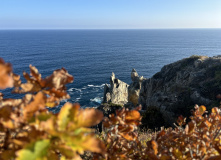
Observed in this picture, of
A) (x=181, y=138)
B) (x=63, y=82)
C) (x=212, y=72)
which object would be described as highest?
(x=63, y=82)

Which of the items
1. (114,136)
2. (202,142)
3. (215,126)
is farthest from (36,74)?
(215,126)

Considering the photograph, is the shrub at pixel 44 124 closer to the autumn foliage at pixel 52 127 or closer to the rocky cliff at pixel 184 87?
the autumn foliage at pixel 52 127

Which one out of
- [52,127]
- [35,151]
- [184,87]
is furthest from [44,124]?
[184,87]

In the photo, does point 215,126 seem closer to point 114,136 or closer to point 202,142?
point 202,142

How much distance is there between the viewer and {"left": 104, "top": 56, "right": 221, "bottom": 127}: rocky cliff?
18031mm

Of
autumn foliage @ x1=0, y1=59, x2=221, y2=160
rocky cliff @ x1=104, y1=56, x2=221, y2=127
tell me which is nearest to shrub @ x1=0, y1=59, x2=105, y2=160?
autumn foliage @ x1=0, y1=59, x2=221, y2=160

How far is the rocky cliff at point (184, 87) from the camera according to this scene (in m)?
18.0

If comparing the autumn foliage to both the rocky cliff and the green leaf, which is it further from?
the rocky cliff

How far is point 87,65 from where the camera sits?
83.4 meters

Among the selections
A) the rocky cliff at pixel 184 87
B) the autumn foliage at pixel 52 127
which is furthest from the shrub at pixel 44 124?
the rocky cliff at pixel 184 87

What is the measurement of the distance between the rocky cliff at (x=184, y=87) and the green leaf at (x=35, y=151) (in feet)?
59.5

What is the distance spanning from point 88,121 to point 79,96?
51.1 metres

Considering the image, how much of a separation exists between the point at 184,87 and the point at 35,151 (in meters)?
20.9

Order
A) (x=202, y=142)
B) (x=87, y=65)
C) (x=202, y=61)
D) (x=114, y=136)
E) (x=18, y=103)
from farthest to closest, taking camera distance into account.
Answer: (x=87, y=65) < (x=202, y=61) < (x=114, y=136) < (x=202, y=142) < (x=18, y=103)
